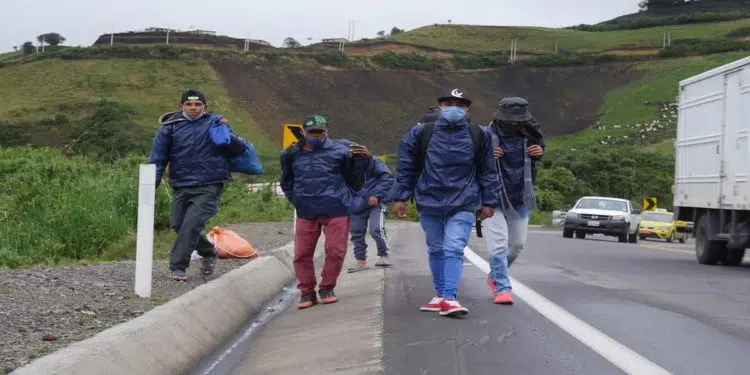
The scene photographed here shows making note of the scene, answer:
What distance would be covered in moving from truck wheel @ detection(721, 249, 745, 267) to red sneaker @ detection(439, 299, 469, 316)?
1109 cm

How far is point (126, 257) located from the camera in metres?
16.0

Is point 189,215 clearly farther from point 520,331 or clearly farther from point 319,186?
point 520,331

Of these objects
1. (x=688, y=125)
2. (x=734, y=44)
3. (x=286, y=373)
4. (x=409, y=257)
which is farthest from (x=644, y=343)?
(x=734, y=44)

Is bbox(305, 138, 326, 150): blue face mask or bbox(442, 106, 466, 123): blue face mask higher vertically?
bbox(442, 106, 466, 123): blue face mask

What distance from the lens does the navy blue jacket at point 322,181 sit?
33.0 ft

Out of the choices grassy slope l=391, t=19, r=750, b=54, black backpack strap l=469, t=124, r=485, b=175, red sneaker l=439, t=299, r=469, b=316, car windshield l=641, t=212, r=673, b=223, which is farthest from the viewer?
A: grassy slope l=391, t=19, r=750, b=54

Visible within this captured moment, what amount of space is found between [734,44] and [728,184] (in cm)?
10277

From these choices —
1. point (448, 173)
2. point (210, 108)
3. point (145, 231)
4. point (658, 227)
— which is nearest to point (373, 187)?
point (448, 173)

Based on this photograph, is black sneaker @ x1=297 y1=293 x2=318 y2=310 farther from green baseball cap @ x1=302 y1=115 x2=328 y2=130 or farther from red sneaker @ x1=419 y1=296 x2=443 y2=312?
green baseball cap @ x1=302 y1=115 x2=328 y2=130

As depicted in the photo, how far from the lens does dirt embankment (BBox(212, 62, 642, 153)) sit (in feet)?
280

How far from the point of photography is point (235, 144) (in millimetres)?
10695

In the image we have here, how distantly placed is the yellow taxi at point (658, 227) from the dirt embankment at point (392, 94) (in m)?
34.0

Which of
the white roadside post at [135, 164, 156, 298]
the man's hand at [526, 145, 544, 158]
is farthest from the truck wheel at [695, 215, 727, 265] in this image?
the white roadside post at [135, 164, 156, 298]

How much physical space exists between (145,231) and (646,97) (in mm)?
90772
